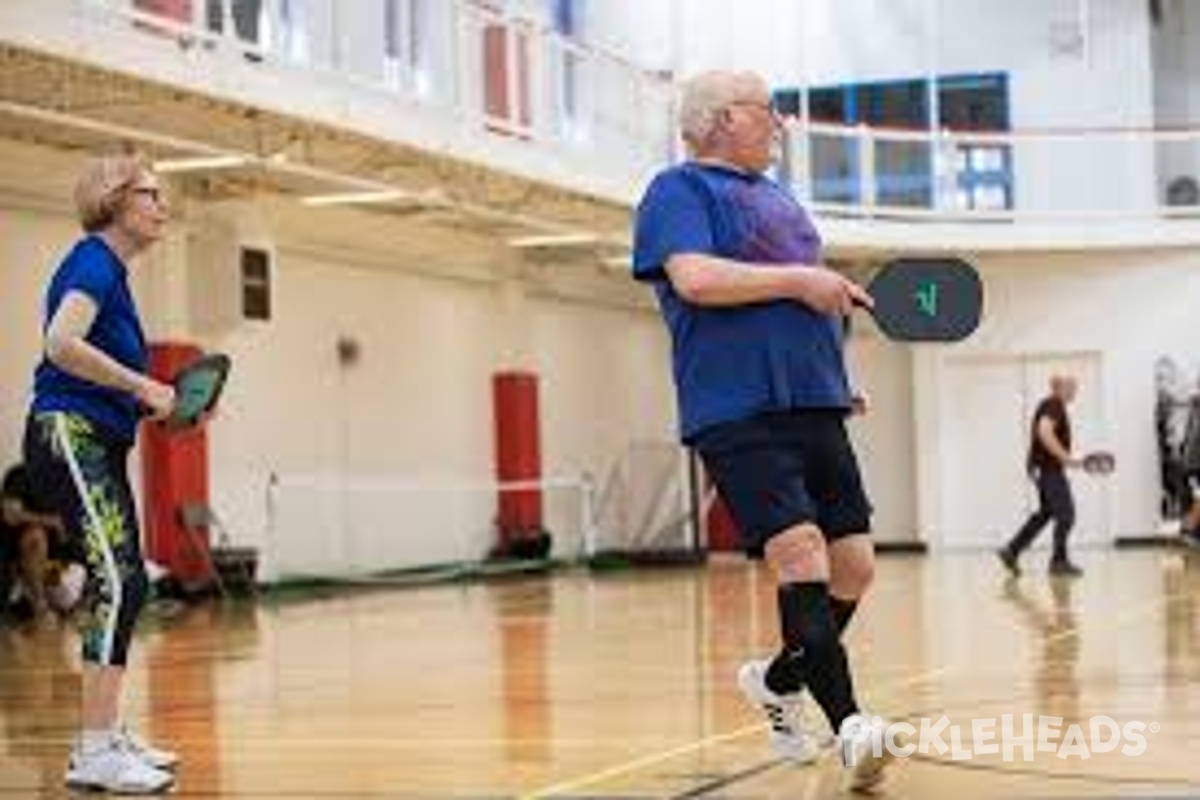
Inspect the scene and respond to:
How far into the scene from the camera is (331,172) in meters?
19.1

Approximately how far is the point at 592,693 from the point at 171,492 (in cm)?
1119

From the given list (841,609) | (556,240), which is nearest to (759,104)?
(841,609)

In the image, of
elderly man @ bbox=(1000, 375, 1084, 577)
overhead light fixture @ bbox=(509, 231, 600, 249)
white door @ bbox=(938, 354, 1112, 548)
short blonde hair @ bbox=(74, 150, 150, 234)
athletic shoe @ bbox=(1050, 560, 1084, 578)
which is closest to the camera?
short blonde hair @ bbox=(74, 150, 150, 234)

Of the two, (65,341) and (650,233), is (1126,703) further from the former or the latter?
(65,341)

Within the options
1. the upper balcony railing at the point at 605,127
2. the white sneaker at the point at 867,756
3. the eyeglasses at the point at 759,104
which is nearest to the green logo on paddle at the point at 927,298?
the eyeglasses at the point at 759,104

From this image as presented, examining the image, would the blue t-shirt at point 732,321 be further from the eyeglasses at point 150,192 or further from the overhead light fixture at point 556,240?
the overhead light fixture at point 556,240

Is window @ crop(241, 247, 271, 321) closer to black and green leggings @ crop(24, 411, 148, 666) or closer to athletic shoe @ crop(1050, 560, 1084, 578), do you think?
athletic shoe @ crop(1050, 560, 1084, 578)

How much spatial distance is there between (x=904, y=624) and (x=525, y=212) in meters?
11.5

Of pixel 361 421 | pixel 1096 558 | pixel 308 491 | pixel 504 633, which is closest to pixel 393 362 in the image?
pixel 361 421

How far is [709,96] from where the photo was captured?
551cm

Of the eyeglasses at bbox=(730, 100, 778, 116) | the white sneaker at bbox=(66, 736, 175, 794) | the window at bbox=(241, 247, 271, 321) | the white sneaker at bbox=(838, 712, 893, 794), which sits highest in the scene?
the window at bbox=(241, 247, 271, 321)

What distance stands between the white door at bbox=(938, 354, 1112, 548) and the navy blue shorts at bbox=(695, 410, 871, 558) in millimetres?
23707

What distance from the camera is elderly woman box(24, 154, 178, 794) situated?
5902 millimetres

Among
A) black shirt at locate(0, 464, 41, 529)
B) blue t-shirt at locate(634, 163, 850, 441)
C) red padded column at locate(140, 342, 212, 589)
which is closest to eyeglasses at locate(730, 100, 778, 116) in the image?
blue t-shirt at locate(634, 163, 850, 441)
